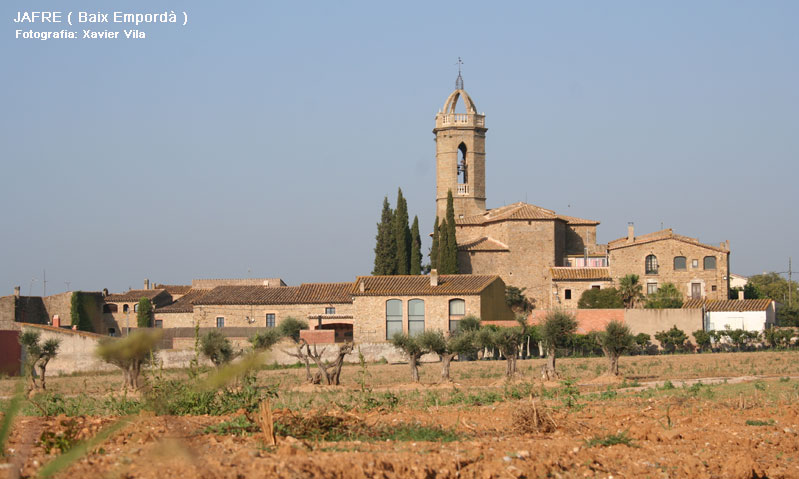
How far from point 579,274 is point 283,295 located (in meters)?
17.6

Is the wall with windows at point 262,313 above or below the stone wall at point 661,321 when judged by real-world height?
above

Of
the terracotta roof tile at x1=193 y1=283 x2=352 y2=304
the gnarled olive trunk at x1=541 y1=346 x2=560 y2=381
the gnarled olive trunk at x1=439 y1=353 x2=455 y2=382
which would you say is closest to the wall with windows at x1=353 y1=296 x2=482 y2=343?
the terracotta roof tile at x1=193 y1=283 x2=352 y2=304

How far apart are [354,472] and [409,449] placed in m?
1.66

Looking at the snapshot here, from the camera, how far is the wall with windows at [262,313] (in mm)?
53250

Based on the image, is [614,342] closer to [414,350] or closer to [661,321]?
[414,350]

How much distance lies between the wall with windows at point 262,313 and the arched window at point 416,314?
245 inches

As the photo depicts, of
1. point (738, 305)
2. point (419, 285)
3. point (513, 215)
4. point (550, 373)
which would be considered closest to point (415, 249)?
point (513, 215)

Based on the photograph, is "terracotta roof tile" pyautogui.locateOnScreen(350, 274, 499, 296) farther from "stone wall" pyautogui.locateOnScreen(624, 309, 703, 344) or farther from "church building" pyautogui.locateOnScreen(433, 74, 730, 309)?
"church building" pyautogui.locateOnScreen(433, 74, 730, 309)

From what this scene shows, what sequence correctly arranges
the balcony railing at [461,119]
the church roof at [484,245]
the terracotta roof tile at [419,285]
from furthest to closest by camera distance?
the balcony railing at [461,119] → the church roof at [484,245] → the terracotta roof tile at [419,285]

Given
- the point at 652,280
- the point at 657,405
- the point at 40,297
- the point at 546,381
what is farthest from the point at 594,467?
the point at 40,297

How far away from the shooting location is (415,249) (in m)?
60.4

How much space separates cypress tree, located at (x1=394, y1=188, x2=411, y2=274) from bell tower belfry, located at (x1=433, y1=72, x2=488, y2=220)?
8672 mm

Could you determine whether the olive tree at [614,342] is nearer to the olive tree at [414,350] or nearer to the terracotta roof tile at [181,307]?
the olive tree at [414,350]

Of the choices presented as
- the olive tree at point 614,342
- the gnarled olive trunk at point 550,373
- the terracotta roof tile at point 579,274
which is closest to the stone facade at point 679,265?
the terracotta roof tile at point 579,274
